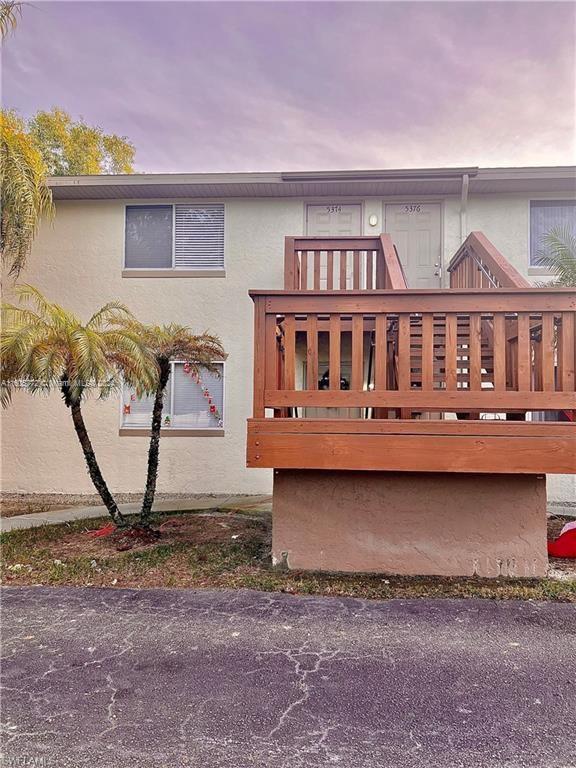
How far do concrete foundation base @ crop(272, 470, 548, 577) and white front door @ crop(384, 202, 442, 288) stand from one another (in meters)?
4.75

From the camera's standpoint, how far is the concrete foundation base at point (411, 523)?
4.05 m

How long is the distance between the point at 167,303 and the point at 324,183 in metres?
3.36

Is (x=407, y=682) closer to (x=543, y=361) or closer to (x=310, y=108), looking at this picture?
(x=543, y=361)

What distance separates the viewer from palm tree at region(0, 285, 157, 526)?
14.7ft

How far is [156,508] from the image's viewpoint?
6.86m

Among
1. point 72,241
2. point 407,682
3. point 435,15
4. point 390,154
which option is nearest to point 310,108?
point 390,154

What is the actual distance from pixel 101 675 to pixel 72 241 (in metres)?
7.67

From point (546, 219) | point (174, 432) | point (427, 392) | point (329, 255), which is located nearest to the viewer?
point (427, 392)

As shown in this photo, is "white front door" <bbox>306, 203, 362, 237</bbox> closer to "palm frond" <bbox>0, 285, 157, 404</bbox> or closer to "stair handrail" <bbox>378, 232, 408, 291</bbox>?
"stair handrail" <bbox>378, 232, 408, 291</bbox>

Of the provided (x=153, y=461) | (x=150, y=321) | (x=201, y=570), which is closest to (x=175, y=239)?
(x=150, y=321)

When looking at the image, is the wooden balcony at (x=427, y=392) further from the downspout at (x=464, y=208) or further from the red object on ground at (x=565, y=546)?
the downspout at (x=464, y=208)

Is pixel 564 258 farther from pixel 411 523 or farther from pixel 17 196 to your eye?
pixel 17 196

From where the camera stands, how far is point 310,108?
507 inches

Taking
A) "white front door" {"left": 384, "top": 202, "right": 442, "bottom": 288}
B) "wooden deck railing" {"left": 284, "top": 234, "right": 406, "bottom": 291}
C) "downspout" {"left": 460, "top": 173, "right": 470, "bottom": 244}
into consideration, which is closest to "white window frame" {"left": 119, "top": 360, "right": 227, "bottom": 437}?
"wooden deck railing" {"left": 284, "top": 234, "right": 406, "bottom": 291}
